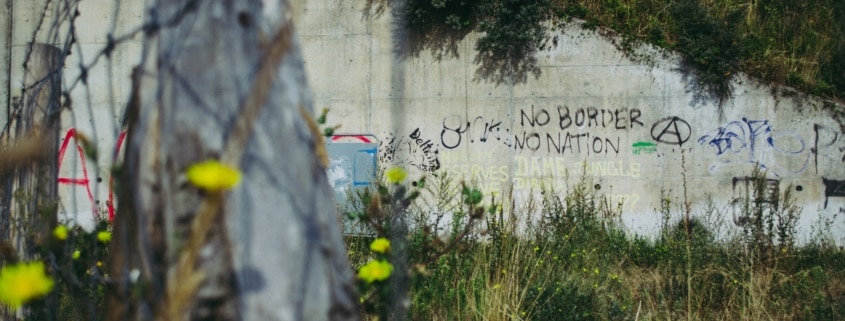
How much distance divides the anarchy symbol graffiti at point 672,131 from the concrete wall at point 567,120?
0.01 metres

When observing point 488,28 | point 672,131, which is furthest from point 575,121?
point 488,28

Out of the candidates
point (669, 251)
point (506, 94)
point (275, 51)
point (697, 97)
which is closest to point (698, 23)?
point (697, 97)

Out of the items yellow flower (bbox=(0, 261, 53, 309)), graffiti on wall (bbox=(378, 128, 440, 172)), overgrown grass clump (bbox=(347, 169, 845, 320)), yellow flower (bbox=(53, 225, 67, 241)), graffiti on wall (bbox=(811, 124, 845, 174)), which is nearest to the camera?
yellow flower (bbox=(0, 261, 53, 309))

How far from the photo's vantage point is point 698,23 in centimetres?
862

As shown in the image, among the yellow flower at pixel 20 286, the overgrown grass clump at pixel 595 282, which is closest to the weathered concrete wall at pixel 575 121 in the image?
the overgrown grass clump at pixel 595 282

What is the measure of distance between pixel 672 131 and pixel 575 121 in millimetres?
1128

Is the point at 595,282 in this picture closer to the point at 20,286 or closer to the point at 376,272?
the point at 376,272

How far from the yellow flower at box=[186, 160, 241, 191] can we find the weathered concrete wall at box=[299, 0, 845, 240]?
313 inches

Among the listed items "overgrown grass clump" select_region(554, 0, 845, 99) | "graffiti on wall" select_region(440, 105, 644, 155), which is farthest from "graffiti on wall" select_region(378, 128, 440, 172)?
"overgrown grass clump" select_region(554, 0, 845, 99)

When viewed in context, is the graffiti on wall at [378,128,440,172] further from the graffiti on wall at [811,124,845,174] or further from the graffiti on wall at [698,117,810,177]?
the graffiti on wall at [811,124,845,174]

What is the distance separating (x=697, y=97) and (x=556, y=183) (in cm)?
192

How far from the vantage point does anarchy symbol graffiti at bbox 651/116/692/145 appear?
8.64 meters

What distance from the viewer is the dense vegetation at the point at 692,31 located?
27.9 ft

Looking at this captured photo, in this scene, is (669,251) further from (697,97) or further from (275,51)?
(275,51)
